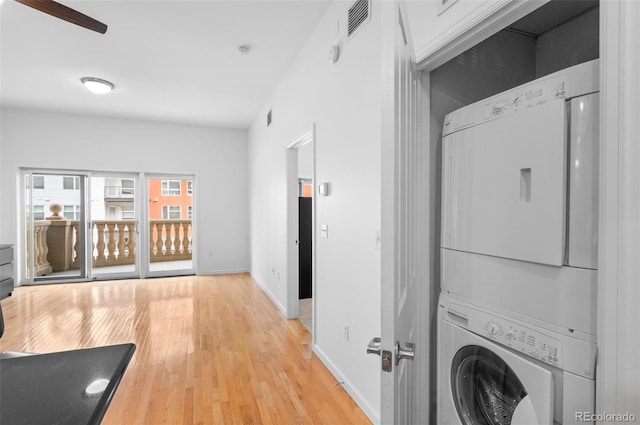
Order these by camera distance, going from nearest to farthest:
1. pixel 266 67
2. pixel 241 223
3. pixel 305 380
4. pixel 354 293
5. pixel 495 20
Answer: pixel 495 20
pixel 354 293
pixel 305 380
pixel 266 67
pixel 241 223

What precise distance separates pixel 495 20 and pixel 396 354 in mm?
1248

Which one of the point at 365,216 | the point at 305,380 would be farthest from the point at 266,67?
the point at 305,380

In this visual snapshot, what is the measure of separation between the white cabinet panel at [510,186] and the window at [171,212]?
6064mm

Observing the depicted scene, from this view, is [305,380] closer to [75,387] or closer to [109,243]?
[75,387]

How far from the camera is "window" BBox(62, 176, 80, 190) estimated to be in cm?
570

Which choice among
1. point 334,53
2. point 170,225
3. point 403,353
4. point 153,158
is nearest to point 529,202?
point 403,353

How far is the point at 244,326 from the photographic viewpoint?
3.65m

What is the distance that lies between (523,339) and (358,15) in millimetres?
2138

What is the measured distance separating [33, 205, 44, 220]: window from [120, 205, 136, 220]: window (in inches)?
47.1

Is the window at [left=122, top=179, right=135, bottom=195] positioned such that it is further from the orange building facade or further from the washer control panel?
the washer control panel

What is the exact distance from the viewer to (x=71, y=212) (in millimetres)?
5730

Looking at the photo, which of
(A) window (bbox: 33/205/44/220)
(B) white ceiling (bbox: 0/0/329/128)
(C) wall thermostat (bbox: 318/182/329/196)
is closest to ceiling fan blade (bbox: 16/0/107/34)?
(B) white ceiling (bbox: 0/0/329/128)

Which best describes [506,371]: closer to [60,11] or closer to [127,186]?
[60,11]
